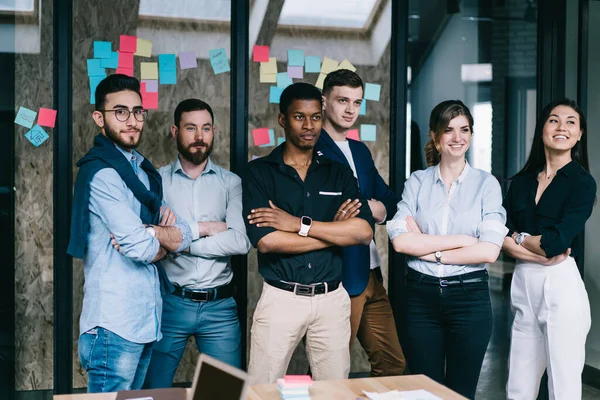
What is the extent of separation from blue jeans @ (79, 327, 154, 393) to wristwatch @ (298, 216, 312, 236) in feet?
2.87

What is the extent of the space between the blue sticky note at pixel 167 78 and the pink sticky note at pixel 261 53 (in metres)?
0.49

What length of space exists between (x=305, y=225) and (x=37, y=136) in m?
1.74

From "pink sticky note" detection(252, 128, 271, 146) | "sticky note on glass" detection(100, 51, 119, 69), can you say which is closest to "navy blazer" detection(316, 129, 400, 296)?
"pink sticky note" detection(252, 128, 271, 146)

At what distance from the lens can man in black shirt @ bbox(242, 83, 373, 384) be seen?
325cm

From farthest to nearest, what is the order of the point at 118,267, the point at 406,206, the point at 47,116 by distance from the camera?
1. the point at 47,116
2. the point at 406,206
3. the point at 118,267

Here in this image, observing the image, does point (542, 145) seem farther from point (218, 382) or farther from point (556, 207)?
point (218, 382)

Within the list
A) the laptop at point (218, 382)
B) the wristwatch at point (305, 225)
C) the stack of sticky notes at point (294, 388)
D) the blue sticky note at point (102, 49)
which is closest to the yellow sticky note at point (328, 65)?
the blue sticky note at point (102, 49)

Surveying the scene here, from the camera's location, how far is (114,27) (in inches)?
159

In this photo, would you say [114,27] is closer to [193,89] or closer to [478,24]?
[193,89]

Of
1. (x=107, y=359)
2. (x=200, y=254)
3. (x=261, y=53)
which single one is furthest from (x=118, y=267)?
(x=261, y=53)

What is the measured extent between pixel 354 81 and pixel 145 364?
1750mm

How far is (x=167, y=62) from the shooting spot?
4105 millimetres

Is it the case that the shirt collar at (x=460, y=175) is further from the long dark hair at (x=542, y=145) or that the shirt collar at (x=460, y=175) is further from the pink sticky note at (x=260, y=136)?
the pink sticky note at (x=260, y=136)

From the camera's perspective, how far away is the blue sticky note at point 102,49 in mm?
4016
